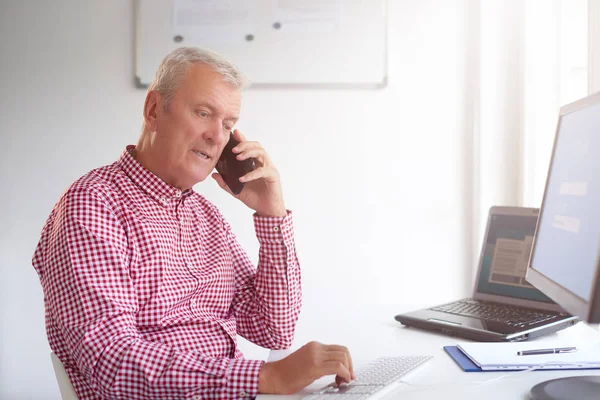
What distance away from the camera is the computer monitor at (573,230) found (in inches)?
35.9

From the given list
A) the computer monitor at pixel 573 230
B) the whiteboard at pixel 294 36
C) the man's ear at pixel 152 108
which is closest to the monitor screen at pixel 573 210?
the computer monitor at pixel 573 230

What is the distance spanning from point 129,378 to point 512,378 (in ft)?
2.10

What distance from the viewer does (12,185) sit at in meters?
2.43

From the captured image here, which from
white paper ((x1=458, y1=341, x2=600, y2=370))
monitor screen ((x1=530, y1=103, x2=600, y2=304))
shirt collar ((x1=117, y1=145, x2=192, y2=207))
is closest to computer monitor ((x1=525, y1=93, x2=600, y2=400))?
monitor screen ((x1=530, y1=103, x2=600, y2=304))

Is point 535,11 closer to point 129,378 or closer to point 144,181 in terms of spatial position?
point 144,181

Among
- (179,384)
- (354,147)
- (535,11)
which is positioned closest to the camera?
(179,384)

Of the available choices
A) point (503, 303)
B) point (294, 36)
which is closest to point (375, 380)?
point (503, 303)

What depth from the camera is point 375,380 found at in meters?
1.02

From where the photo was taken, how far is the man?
103 cm

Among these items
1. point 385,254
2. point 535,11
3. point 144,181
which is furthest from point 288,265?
point 535,11

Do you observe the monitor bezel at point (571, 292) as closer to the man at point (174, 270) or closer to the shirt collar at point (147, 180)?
the man at point (174, 270)

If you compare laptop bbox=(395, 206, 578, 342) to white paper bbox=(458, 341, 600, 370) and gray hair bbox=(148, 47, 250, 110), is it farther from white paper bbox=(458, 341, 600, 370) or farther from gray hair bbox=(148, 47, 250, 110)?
gray hair bbox=(148, 47, 250, 110)

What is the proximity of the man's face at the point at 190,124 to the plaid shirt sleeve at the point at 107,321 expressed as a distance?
0.71 feet

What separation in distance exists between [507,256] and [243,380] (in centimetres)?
97
